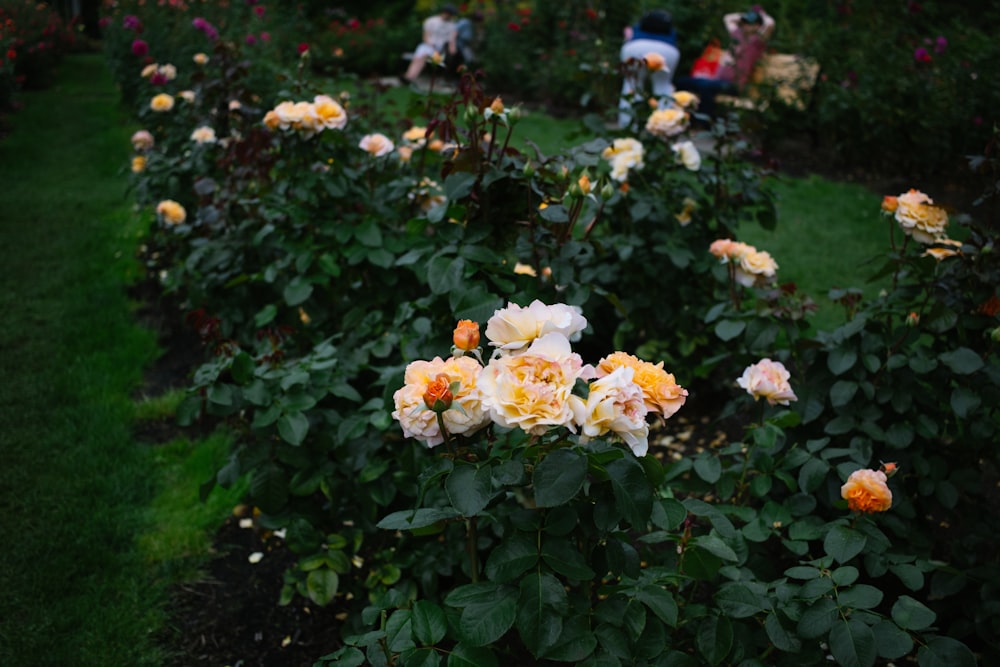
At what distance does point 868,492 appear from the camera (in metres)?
1.53

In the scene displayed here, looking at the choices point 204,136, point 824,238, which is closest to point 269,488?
point 204,136

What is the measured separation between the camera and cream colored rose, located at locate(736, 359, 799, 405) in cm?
174

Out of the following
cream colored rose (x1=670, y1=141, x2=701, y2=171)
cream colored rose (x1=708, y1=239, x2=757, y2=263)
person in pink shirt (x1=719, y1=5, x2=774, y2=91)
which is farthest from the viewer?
person in pink shirt (x1=719, y1=5, x2=774, y2=91)

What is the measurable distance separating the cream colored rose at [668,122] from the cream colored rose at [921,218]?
89 cm

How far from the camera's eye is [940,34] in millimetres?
6934

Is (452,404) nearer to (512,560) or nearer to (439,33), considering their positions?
(512,560)

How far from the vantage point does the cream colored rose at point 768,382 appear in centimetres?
174

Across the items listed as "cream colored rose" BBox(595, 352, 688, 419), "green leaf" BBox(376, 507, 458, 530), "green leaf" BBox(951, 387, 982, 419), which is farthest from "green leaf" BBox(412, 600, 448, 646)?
"green leaf" BBox(951, 387, 982, 419)

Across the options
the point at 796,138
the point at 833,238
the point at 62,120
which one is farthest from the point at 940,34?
the point at 62,120

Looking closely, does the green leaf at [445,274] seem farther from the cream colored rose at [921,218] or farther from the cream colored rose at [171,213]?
the cream colored rose at [171,213]

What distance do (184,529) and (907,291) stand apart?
6.99 ft

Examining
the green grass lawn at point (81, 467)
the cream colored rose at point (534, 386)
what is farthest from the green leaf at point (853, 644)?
the green grass lawn at point (81, 467)

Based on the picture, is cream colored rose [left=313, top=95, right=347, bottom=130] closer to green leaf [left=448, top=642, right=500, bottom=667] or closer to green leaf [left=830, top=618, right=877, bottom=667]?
green leaf [left=448, top=642, right=500, bottom=667]

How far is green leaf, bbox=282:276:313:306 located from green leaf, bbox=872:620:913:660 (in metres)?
1.78
